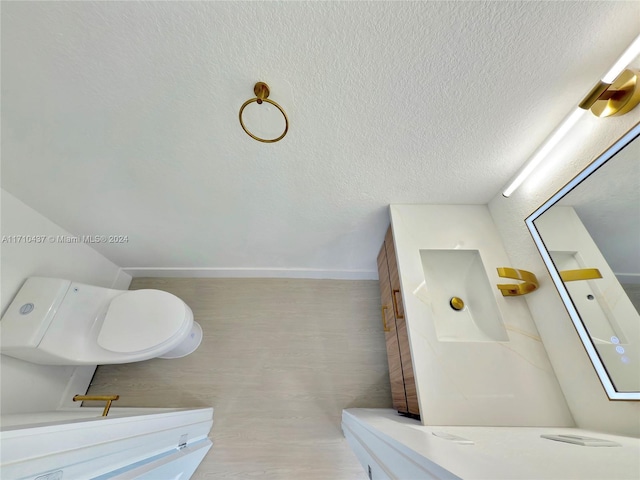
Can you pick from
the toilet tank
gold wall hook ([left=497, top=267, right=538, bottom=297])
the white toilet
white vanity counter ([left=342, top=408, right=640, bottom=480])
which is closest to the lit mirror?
gold wall hook ([left=497, top=267, right=538, bottom=297])

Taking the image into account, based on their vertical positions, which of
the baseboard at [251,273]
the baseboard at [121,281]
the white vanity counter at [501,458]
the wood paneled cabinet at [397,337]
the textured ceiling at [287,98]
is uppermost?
the textured ceiling at [287,98]

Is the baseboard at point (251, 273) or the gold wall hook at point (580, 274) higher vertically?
the baseboard at point (251, 273)

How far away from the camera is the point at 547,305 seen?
1.06m

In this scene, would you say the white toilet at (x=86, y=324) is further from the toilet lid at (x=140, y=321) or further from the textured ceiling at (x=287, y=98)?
the textured ceiling at (x=287, y=98)

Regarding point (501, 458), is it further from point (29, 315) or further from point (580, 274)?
point (29, 315)

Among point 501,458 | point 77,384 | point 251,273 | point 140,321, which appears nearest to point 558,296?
point 501,458

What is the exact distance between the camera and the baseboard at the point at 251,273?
212cm

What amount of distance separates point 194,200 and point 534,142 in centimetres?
169

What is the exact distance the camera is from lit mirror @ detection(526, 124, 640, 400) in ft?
2.42

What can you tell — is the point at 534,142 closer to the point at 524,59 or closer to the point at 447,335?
the point at 524,59

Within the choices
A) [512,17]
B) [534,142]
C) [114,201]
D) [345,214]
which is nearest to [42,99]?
[114,201]

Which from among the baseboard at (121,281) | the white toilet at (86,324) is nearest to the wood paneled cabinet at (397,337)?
the white toilet at (86,324)

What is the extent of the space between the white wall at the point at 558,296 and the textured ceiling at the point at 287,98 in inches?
4.8

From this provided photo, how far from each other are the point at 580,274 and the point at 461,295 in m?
0.50
